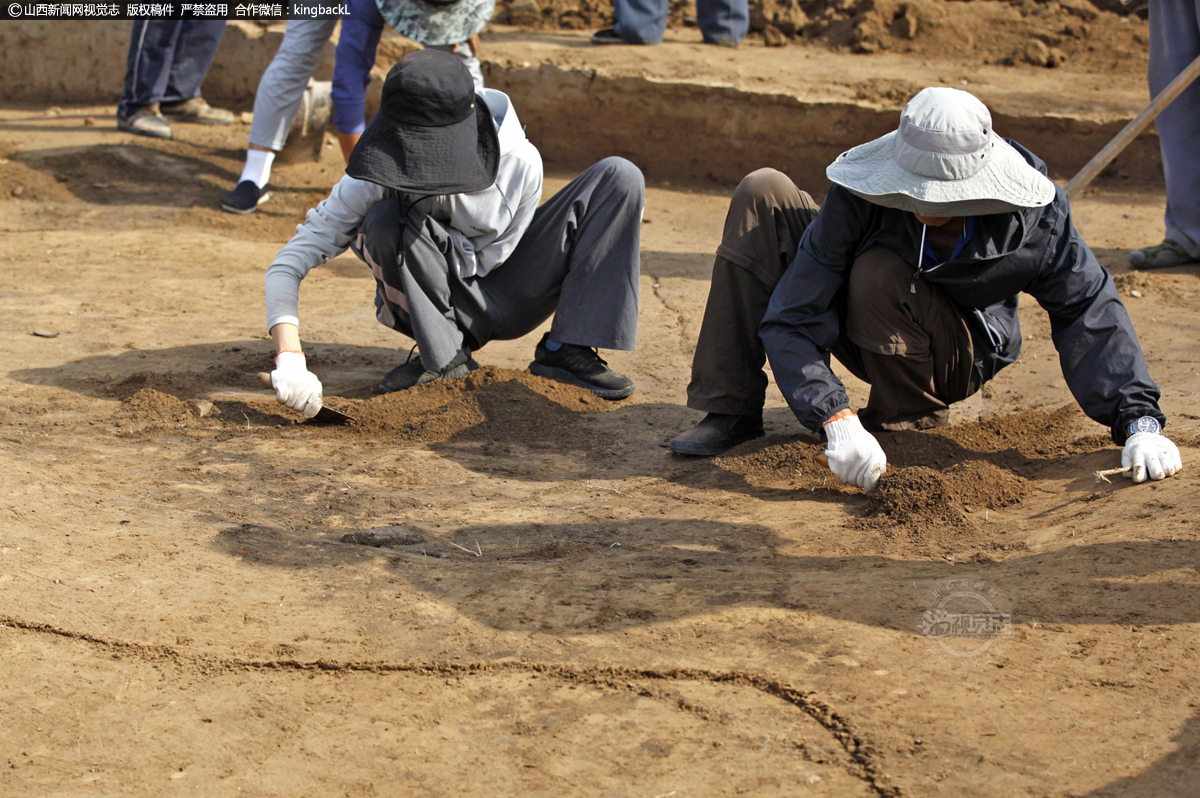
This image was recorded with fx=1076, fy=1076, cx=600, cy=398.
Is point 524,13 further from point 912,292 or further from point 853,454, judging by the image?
point 853,454

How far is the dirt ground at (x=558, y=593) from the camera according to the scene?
1.72m

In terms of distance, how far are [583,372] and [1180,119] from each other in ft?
9.20

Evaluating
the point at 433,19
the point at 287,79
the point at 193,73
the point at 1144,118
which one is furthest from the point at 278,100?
the point at 1144,118

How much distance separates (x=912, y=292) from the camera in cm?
271

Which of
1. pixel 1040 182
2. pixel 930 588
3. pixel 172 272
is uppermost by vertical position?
pixel 1040 182

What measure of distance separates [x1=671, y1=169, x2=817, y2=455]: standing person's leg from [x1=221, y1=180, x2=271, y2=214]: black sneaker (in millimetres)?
3362

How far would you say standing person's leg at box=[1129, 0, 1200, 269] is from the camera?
14.4ft

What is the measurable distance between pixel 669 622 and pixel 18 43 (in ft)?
22.4

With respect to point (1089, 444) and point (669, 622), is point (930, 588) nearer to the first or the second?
point (669, 622)

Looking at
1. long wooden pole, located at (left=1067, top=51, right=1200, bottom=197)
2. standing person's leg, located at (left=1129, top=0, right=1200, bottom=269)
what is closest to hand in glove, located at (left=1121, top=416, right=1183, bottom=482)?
long wooden pole, located at (left=1067, top=51, right=1200, bottom=197)

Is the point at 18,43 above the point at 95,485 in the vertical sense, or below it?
Answer: above

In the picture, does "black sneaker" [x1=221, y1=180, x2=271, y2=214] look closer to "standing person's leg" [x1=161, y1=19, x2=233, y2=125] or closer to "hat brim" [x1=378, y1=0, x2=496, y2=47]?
"hat brim" [x1=378, y1=0, x2=496, y2=47]

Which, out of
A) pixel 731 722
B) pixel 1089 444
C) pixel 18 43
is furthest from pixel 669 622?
pixel 18 43

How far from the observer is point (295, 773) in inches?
66.9
